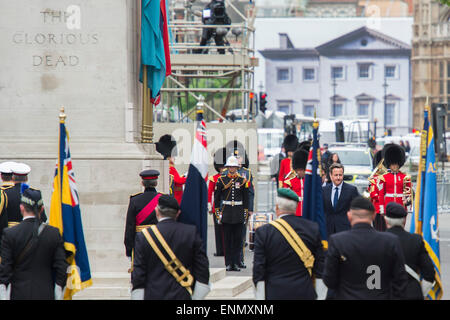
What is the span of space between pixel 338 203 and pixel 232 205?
2813 millimetres

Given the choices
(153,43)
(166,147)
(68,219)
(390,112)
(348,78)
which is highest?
(348,78)

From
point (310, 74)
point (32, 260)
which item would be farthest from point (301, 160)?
point (310, 74)

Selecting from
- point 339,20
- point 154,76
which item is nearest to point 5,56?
point 154,76

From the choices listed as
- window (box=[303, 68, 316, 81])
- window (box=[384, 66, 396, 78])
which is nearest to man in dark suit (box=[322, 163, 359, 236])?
window (box=[384, 66, 396, 78])

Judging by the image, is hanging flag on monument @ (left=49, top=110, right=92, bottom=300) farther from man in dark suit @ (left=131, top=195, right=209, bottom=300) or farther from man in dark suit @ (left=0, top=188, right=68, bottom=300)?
man in dark suit @ (left=131, top=195, right=209, bottom=300)

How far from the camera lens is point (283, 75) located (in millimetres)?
98438

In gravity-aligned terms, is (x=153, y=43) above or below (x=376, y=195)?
above

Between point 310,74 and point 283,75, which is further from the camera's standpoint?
point 283,75

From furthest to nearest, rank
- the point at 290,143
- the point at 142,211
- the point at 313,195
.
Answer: the point at 290,143, the point at 142,211, the point at 313,195

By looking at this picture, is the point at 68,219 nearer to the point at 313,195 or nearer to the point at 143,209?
the point at 143,209

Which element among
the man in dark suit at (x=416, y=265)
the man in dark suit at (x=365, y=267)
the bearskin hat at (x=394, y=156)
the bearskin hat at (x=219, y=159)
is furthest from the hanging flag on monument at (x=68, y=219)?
the bearskin hat at (x=219, y=159)

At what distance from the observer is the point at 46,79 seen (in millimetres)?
11875

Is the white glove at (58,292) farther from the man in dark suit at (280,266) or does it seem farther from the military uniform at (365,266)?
the military uniform at (365,266)
